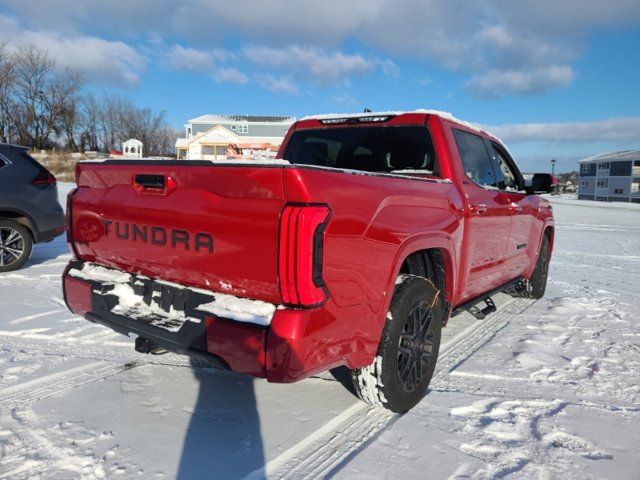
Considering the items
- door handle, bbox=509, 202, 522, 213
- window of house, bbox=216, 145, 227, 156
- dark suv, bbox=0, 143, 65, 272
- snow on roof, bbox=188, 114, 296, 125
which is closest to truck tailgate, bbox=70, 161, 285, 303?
door handle, bbox=509, 202, 522, 213

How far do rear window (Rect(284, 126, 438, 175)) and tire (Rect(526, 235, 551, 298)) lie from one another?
279 centimetres

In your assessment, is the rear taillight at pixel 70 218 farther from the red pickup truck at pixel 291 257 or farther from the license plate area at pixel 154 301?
the license plate area at pixel 154 301

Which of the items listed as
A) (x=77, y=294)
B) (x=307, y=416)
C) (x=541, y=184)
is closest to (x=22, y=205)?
(x=77, y=294)

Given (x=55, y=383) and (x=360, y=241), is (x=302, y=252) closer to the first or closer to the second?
(x=360, y=241)

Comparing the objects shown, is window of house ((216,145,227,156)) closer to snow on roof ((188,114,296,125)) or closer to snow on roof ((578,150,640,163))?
snow on roof ((188,114,296,125))

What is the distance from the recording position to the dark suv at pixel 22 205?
636cm

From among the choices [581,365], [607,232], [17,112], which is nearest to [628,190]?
[607,232]

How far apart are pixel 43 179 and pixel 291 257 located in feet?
19.8

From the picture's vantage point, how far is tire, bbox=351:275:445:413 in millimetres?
2686

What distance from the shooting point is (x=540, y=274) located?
5.82 metres

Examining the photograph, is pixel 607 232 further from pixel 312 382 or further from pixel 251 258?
pixel 251 258

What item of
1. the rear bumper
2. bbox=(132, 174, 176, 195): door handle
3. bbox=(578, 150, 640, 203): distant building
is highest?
bbox=(578, 150, 640, 203): distant building

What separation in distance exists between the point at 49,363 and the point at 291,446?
2047 millimetres

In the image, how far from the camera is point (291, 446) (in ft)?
8.23
